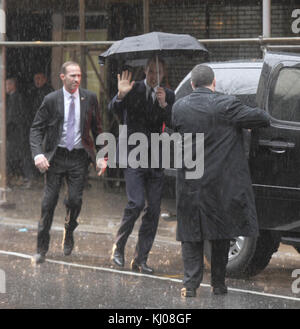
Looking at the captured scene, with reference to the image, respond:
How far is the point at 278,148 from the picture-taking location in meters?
8.28

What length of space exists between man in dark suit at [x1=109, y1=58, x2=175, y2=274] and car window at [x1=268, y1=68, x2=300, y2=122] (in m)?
1.04

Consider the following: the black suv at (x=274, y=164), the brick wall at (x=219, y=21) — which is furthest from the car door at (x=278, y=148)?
the brick wall at (x=219, y=21)

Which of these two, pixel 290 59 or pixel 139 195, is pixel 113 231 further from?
pixel 290 59

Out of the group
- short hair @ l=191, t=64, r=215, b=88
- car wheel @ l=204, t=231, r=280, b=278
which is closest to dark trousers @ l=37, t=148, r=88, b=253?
car wheel @ l=204, t=231, r=280, b=278

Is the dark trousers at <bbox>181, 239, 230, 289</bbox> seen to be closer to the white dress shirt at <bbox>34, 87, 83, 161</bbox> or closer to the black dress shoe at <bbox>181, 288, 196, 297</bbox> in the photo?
the black dress shoe at <bbox>181, 288, 196, 297</bbox>

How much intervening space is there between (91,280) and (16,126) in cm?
794

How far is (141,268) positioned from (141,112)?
1490 mm

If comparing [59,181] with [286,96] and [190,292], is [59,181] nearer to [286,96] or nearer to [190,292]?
[190,292]

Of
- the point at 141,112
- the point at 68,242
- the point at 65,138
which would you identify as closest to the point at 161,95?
the point at 141,112

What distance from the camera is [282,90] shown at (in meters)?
8.48

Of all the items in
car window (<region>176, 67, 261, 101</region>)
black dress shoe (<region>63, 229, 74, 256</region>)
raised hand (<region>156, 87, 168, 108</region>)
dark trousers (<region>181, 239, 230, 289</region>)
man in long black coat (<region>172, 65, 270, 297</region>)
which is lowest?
black dress shoe (<region>63, 229, 74, 256</region>)

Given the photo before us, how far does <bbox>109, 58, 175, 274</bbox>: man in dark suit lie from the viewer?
899 cm
